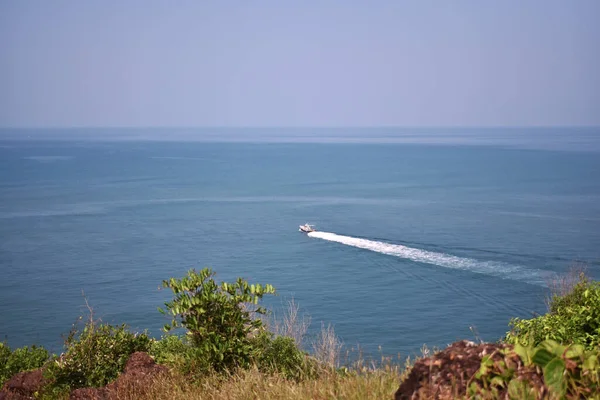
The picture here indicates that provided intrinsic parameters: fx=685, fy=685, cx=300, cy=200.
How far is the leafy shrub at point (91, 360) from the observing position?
15047 millimetres

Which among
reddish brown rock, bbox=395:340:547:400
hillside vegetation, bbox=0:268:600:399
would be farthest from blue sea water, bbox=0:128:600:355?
reddish brown rock, bbox=395:340:547:400

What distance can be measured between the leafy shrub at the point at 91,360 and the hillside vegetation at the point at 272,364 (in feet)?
0.08

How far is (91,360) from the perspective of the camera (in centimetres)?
1575

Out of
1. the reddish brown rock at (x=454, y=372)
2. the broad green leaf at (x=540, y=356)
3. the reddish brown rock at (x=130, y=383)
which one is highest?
the broad green leaf at (x=540, y=356)

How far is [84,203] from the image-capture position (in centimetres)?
11981

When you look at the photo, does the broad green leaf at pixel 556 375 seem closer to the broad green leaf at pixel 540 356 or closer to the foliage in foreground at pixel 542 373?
the foliage in foreground at pixel 542 373

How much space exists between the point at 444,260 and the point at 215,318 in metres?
63.3

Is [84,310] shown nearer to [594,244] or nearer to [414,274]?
[414,274]

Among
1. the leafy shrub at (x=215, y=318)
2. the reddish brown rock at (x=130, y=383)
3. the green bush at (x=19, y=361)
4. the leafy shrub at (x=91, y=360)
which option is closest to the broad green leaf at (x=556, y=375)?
the reddish brown rock at (x=130, y=383)

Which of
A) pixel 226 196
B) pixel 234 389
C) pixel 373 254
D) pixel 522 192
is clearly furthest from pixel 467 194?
pixel 234 389

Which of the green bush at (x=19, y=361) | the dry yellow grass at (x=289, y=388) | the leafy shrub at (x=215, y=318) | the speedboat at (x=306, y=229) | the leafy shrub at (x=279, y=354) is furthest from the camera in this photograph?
the speedboat at (x=306, y=229)

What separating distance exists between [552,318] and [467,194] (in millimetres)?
114171

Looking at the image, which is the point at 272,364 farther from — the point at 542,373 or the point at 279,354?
the point at 542,373

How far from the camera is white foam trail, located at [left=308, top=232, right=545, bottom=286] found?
67875 millimetres
